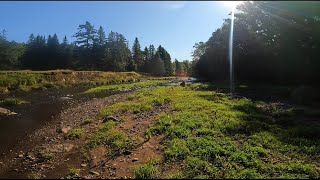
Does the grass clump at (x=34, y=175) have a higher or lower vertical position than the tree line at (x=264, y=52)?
lower

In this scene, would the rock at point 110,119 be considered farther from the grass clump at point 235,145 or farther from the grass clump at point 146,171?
the grass clump at point 146,171

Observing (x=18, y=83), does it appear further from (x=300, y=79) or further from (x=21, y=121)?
(x=300, y=79)

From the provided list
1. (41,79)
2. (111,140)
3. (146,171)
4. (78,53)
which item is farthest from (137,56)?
(146,171)

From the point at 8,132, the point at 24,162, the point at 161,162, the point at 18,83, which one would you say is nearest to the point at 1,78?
the point at 18,83

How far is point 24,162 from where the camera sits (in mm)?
13258

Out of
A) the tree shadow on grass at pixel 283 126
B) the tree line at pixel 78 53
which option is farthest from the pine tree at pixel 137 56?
the tree shadow on grass at pixel 283 126

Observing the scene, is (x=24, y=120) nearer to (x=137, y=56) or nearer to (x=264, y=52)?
(x=264, y=52)

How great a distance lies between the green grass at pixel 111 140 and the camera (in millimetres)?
14180

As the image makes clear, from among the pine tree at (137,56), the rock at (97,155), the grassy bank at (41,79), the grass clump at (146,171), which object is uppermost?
the pine tree at (137,56)

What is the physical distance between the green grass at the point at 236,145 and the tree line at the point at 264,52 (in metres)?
18.8

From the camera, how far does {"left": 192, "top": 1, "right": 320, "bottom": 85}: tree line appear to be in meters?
40.3

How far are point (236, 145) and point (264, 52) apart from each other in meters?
41.2

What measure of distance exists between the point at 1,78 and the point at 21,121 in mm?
29179

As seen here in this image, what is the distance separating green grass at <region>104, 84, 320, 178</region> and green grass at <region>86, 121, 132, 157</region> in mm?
1547
